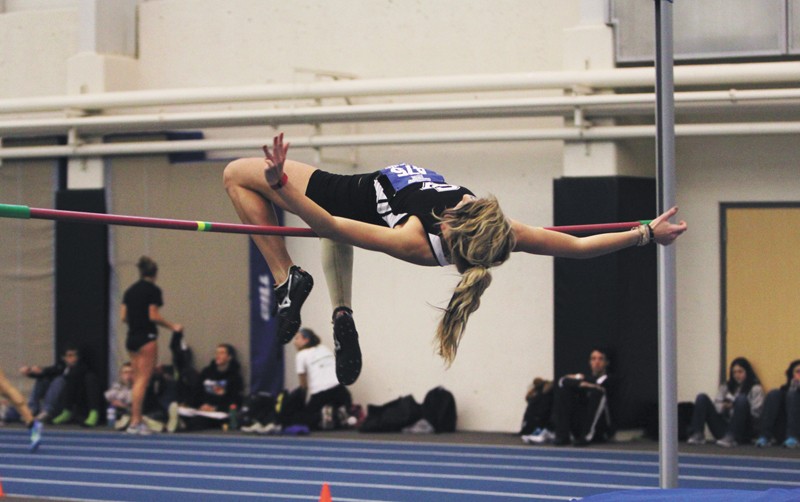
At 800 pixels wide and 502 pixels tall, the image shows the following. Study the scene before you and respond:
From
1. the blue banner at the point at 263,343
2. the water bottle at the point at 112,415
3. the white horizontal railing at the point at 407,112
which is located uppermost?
the white horizontal railing at the point at 407,112

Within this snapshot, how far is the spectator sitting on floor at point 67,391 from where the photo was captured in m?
11.9

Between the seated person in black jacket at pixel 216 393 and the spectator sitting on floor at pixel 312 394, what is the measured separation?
36 centimetres

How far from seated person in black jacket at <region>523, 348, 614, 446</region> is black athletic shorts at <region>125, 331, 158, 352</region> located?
344 centimetres

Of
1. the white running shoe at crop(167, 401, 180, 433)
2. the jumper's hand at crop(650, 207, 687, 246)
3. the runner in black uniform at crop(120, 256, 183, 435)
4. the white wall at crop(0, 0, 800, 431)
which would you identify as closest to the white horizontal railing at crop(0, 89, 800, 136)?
the white wall at crop(0, 0, 800, 431)

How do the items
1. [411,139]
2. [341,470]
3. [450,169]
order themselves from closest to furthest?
[341,470], [411,139], [450,169]

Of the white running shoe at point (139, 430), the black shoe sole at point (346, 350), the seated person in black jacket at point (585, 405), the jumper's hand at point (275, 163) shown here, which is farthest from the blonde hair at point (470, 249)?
the white running shoe at point (139, 430)

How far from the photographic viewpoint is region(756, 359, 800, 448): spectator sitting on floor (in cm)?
977

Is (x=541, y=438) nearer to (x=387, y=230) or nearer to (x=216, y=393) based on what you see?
(x=216, y=393)

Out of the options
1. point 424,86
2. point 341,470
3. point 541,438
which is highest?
point 424,86

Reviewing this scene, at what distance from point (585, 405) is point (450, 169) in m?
2.40

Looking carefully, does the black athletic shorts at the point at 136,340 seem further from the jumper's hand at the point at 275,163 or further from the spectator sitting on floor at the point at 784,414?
the jumper's hand at the point at 275,163

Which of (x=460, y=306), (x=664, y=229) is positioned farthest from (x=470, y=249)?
(x=664, y=229)

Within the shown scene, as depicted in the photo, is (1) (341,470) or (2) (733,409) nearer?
(1) (341,470)

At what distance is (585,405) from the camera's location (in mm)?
10219
